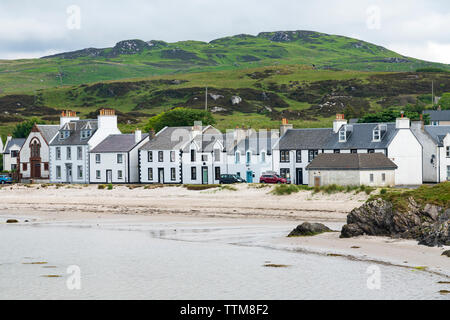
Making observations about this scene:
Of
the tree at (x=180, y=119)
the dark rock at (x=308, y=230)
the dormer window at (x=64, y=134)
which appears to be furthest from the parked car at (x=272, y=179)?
the tree at (x=180, y=119)

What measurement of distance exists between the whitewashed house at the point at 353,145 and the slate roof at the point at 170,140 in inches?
419

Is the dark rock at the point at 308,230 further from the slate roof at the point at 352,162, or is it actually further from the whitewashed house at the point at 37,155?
the whitewashed house at the point at 37,155

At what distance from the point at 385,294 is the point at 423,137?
154ft

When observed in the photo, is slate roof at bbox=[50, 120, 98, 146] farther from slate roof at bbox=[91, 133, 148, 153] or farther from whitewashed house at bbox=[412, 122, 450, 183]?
whitewashed house at bbox=[412, 122, 450, 183]

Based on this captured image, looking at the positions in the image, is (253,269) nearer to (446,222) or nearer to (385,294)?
(385,294)

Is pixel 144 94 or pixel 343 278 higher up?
pixel 144 94

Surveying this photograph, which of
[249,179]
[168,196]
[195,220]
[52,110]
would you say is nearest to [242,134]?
[249,179]

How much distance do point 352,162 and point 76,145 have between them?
3647 centimetres

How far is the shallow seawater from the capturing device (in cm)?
2411

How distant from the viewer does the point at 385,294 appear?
23.2m

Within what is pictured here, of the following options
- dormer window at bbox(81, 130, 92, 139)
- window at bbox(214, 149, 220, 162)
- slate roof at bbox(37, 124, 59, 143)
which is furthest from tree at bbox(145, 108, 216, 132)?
window at bbox(214, 149, 220, 162)

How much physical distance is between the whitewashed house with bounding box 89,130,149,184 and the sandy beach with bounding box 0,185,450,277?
6.81 m

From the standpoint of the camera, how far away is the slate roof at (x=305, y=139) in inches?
2697

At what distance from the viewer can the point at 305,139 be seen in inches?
2746
